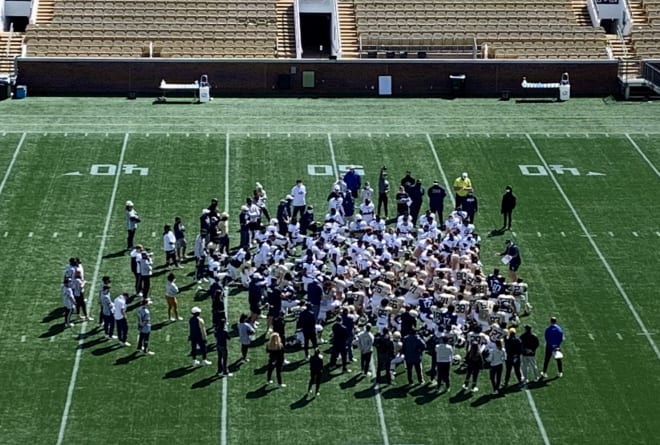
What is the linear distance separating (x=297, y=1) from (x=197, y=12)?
10.8 ft

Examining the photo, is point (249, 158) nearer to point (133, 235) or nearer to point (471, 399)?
point (133, 235)

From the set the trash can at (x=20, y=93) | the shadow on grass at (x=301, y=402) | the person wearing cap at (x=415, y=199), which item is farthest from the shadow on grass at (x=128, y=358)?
the trash can at (x=20, y=93)

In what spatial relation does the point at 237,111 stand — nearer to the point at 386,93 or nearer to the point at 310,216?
the point at 386,93

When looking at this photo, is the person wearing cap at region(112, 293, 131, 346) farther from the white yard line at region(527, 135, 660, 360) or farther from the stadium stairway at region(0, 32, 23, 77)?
the stadium stairway at region(0, 32, 23, 77)

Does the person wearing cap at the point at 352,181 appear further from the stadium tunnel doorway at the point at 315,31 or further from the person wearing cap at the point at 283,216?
the stadium tunnel doorway at the point at 315,31

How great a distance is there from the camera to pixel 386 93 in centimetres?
5566

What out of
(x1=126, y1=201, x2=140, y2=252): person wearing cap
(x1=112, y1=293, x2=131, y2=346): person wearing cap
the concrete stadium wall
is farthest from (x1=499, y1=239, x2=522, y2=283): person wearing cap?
the concrete stadium wall

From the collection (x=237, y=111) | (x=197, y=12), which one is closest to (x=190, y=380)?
(x=237, y=111)

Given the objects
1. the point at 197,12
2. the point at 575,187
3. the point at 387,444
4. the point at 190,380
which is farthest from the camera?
the point at 197,12

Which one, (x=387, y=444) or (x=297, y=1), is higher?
(x=297, y=1)

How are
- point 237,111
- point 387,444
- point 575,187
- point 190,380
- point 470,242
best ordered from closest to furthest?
point 387,444 < point 190,380 < point 470,242 < point 575,187 < point 237,111

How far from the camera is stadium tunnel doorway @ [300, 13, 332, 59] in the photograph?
60.4 m

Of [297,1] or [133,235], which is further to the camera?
[297,1]

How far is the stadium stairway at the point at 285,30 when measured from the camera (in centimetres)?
5725
